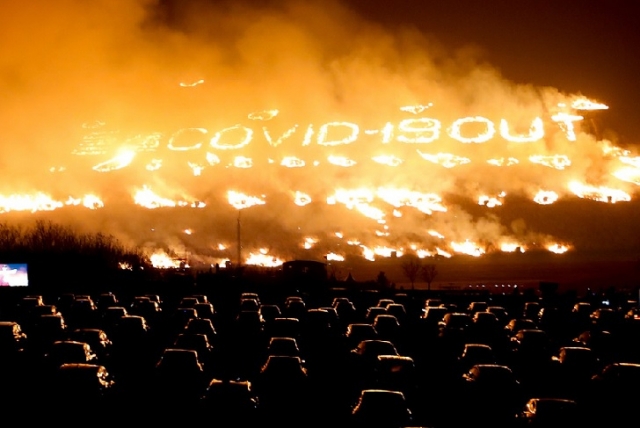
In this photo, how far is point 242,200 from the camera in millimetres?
91312

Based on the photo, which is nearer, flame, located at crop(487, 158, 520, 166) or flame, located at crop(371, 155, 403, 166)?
flame, located at crop(487, 158, 520, 166)

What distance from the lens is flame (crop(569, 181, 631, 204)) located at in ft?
299

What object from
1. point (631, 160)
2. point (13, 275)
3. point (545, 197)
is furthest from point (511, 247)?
point (13, 275)

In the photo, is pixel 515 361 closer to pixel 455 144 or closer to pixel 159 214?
pixel 159 214

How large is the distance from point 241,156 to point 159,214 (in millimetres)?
15656

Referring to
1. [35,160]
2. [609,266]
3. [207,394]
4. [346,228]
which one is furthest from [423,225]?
[207,394]

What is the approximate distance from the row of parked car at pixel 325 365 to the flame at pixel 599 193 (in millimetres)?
54273

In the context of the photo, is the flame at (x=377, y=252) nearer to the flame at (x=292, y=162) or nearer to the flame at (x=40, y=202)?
the flame at (x=292, y=162)

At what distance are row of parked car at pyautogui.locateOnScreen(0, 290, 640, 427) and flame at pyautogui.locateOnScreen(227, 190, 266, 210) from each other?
166ft

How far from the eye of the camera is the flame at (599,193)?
9112 cm

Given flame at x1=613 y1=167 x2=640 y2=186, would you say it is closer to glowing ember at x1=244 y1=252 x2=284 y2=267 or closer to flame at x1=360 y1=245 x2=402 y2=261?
flame at x1=360 y1=245 x2=402 y2=261

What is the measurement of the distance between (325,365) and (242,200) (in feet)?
220

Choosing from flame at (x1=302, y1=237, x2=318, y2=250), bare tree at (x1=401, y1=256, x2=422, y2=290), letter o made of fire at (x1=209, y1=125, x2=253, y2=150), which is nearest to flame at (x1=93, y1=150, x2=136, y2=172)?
letter o made of fire at (x1=209, y1=125, x2=253, y2=150)

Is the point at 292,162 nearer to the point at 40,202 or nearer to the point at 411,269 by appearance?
Answer: the point at 411,269
